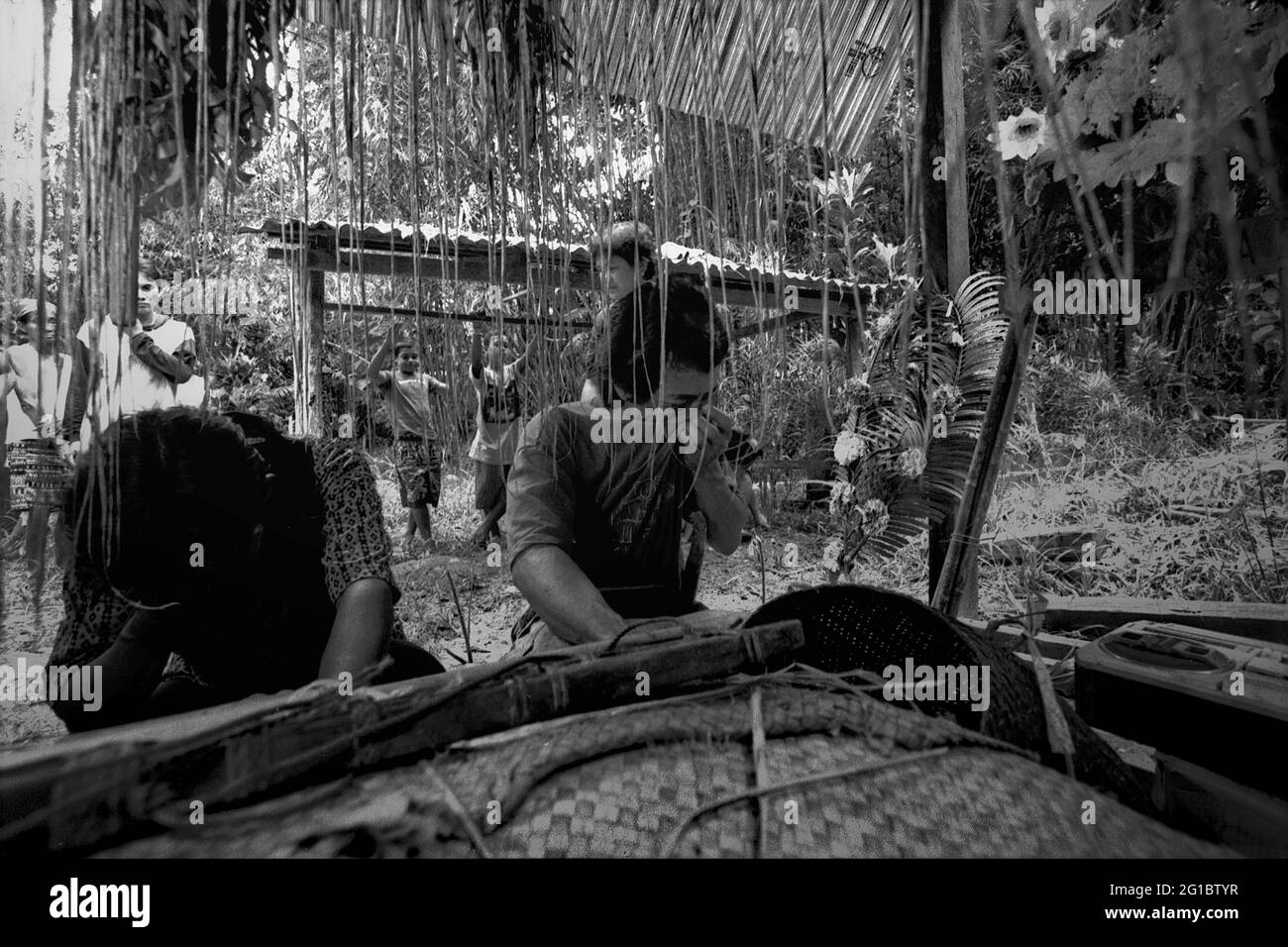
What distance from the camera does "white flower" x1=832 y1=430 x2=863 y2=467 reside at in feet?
6.85

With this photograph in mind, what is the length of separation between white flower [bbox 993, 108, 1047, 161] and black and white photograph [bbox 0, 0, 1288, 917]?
0.4 inches

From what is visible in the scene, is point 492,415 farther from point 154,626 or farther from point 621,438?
point 154,626

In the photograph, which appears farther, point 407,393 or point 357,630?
point 407,393

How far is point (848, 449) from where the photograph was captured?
209 centimetres

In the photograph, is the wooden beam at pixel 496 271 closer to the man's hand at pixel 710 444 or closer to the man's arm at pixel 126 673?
the man's hand at pixel 710 444

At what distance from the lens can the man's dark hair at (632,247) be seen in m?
1.42

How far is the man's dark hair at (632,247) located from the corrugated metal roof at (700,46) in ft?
0.75

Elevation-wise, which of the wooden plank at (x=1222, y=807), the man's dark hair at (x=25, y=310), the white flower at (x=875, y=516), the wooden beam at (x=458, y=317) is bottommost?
the wooden plank at (x=1222, y=807)

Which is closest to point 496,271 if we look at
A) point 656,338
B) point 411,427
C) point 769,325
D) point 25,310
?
point 656,338

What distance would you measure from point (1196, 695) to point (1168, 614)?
878 mm

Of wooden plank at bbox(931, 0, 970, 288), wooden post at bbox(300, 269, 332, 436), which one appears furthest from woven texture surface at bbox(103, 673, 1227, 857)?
wooden plank at bbox(931, 0, 970, 288)

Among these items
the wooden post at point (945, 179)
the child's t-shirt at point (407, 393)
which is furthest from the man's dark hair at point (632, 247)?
the wooden post at point (945, 179)

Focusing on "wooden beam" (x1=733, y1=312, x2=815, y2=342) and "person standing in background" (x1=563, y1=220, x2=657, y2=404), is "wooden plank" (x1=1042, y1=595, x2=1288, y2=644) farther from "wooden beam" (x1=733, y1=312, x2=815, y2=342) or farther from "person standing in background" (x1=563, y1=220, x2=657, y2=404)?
"person standing in background" (x1=563, y1=220, x2=657, y2=404)

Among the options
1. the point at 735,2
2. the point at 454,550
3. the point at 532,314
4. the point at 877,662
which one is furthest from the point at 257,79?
the point at 877,662
